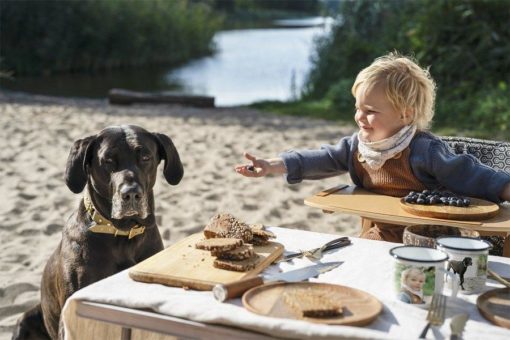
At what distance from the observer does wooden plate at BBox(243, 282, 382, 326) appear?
1.97 meters

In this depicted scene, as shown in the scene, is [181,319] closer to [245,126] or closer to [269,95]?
[245,126]

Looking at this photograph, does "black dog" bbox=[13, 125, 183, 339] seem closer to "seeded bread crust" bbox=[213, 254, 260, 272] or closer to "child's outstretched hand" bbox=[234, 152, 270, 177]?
"child's outstretched hand" bbox=[234, 152, 270, 177]

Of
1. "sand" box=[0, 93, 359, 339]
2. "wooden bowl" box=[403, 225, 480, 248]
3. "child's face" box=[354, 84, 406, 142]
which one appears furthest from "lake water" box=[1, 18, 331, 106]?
"wooden bowl" box=[403, 225, 480, 248]

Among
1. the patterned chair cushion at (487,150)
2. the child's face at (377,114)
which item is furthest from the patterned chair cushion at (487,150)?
the child's face at (377,114)

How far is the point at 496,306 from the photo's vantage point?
212 cm

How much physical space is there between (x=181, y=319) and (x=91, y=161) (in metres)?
1.21

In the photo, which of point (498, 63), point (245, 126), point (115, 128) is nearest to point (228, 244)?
point (115, 128)

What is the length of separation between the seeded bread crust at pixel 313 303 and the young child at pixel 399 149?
4.10 feet

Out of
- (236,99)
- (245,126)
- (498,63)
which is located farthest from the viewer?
(236,99)

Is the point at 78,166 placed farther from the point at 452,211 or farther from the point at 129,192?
the point at 452,211

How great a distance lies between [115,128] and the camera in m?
3.02

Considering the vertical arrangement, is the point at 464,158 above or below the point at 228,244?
above

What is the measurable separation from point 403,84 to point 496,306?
1365mm

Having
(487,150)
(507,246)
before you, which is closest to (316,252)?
(507,246)
